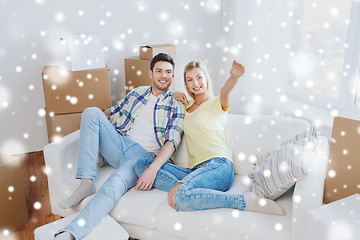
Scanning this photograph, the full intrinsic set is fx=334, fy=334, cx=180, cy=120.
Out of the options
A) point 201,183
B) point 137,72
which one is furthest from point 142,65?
point 201,183

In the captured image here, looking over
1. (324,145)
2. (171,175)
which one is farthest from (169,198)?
(324,145)

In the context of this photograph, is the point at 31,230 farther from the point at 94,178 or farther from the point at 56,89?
the point at 56,89

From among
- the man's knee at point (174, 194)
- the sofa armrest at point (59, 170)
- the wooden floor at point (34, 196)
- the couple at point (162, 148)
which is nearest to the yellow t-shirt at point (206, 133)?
the couple at point (162, 148)

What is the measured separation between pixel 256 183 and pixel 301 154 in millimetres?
264

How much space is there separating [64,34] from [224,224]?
2.01 m

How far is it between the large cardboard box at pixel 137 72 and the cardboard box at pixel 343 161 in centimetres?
139

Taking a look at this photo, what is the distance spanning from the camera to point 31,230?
1.84m

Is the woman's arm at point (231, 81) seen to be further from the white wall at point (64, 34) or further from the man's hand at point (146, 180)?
the white wall at point (64, 34)

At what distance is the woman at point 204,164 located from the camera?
1.47m

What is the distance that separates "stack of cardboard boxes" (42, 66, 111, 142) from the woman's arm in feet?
3.29

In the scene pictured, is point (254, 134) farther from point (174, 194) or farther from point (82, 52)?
point (82, 52)

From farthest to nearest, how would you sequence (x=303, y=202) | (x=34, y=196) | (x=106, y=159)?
1. (x=34, y=196)
2. (x=106, y=159)
3. (x=303, y=202)

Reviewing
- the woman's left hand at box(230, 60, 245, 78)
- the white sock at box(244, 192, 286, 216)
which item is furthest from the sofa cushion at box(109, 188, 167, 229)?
the woman's left hand at box(230, 60, 245, 78)

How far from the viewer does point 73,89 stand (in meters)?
2.33
